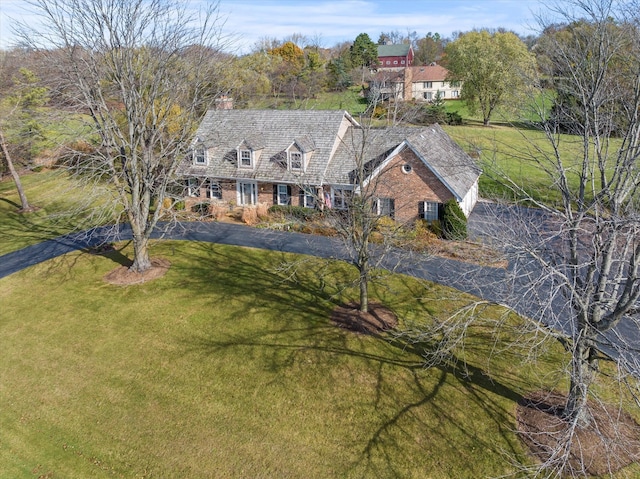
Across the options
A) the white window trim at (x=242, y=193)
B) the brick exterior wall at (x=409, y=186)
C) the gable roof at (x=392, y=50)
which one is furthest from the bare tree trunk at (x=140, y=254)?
the gable roof at (x=392, y=50)

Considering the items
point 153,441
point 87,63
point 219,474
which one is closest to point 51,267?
point 87,63

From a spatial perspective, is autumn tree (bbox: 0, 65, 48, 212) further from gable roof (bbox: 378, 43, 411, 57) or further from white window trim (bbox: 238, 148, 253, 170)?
gable roof (bbox: 378, 43, 411, 57)

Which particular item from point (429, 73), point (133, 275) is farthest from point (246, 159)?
point (429, 73)

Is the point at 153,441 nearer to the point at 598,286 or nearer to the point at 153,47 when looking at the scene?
the point at 598,286

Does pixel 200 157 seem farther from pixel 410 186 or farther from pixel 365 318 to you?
pixel 365 318

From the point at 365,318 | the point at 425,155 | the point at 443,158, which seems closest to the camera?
the point at 365,318

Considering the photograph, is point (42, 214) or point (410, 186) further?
point (42, 214)

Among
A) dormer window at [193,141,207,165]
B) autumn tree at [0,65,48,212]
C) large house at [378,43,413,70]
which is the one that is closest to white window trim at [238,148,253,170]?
dormer window at [193,141,207,165]
